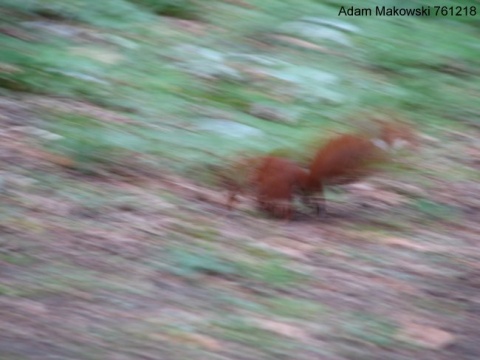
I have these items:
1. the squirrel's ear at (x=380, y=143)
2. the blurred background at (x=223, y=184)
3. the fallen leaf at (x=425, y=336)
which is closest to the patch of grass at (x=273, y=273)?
the blurred background at (x=223, y=184)

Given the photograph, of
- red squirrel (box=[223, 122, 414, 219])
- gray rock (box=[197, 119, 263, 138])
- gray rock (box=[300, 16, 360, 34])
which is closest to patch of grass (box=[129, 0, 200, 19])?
gray rock (box=[300, 16, 360, 34])

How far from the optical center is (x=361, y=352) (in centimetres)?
284

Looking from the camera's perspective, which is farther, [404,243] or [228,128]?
[228,128]

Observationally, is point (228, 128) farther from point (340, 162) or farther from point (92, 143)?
point (340, 162)

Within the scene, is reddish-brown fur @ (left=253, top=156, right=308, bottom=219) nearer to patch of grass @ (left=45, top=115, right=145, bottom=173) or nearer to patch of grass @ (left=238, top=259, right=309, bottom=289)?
patch of grass @ (left=238, top=259, right=309, bottom=289)

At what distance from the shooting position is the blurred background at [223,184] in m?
2.91

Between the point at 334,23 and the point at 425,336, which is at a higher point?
the point at 334,23

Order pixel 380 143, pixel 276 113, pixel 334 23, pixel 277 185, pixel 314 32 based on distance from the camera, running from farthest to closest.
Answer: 1. pixel 334 23
2. pixel 314 32
3. pixel 276 113
4. pixel 380 143
5. pixel 277 185

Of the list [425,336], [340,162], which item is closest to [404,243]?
[340,162]

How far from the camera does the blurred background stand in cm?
291

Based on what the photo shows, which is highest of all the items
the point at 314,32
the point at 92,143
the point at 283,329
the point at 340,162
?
the point at 314,32

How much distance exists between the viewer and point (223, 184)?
13.0 ft

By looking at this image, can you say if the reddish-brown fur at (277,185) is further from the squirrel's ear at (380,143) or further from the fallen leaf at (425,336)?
the fallen leaf at (425,336)

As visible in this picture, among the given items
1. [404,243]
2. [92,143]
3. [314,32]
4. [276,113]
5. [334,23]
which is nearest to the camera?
[404,243]
